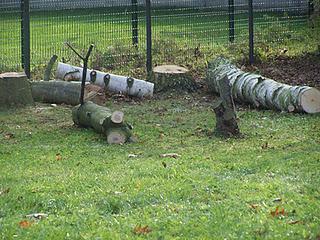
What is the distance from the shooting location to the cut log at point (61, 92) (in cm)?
1338

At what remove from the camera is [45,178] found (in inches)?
342

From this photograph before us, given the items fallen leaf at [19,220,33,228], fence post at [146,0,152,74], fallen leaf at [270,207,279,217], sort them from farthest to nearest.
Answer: fence post at [146,0,152,74] → fallen leaf at [270,207,279,217] → fallen leaf at [19,220,33,228]

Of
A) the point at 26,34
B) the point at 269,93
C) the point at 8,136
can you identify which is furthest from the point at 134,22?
the point at 8,136

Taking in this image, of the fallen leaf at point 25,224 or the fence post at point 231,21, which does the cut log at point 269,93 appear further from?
the fallen leaf at point 25,224

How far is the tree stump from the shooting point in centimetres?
1295

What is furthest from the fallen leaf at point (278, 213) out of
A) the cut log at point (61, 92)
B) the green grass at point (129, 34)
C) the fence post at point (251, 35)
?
the fence post at point (251, 35)

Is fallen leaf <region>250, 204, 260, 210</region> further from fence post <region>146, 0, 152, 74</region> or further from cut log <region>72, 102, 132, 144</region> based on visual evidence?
fence post <region>146, 0, 152, 74</region>

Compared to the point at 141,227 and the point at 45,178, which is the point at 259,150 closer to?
the point at 45,178

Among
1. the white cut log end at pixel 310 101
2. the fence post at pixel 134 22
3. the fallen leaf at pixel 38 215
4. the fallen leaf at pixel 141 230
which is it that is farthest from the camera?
the fence post at pixel 134 22

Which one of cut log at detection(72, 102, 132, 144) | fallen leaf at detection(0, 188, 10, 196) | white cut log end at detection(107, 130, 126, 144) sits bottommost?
fallen leaf at detection(0, 188, 10, 196)

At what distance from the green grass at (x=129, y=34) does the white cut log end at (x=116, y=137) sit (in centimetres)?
524

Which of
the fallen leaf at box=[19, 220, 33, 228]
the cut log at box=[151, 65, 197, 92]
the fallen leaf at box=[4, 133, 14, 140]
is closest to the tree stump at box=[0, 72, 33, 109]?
the fallen leaf at box=[4, 133, 14, 140]

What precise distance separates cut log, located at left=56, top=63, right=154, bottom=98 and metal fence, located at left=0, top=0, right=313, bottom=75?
757 mm

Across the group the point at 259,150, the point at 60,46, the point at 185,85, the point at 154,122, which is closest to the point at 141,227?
the point at 259,150
